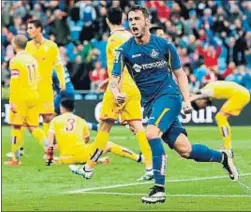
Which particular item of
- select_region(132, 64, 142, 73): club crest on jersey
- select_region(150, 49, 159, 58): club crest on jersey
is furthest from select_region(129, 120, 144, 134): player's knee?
select_region(150, 49, 159, 58): club crest on jersey

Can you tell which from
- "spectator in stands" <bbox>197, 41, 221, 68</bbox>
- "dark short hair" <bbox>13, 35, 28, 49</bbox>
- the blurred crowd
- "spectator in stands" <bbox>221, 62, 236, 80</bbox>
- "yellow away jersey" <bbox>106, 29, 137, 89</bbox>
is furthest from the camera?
"spectator in stands" <bbox>197, 41, 221, 68</bbox>

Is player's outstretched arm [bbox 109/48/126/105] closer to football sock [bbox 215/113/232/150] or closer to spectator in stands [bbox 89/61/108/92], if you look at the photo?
football sock [bbox 215/113/232/150]

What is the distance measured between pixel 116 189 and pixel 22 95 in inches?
171

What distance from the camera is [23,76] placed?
16.7 m

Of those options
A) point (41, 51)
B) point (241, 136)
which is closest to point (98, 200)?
point (41, 51)

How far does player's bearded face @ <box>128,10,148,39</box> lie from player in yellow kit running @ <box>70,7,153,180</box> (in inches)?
95.0

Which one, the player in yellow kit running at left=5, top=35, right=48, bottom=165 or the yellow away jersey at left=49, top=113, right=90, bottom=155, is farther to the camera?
the player in yellow kit running at left=5, top=35, right=48, bottom=165

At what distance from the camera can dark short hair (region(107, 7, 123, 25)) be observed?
1431 centimetres

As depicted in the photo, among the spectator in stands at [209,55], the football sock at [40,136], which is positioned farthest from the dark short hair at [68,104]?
the spectator in stands at [209,55]

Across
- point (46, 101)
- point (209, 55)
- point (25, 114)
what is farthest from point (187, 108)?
point (209, 55)

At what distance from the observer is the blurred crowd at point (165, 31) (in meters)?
29.9

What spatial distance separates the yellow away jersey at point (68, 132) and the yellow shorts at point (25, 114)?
1.24m

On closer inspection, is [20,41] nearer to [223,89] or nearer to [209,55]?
[223,89]

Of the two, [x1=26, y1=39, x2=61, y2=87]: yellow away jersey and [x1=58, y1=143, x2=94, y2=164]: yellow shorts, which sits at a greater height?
[x1=26, y1=39, x2=61, y2=87]: yellow away jersey
